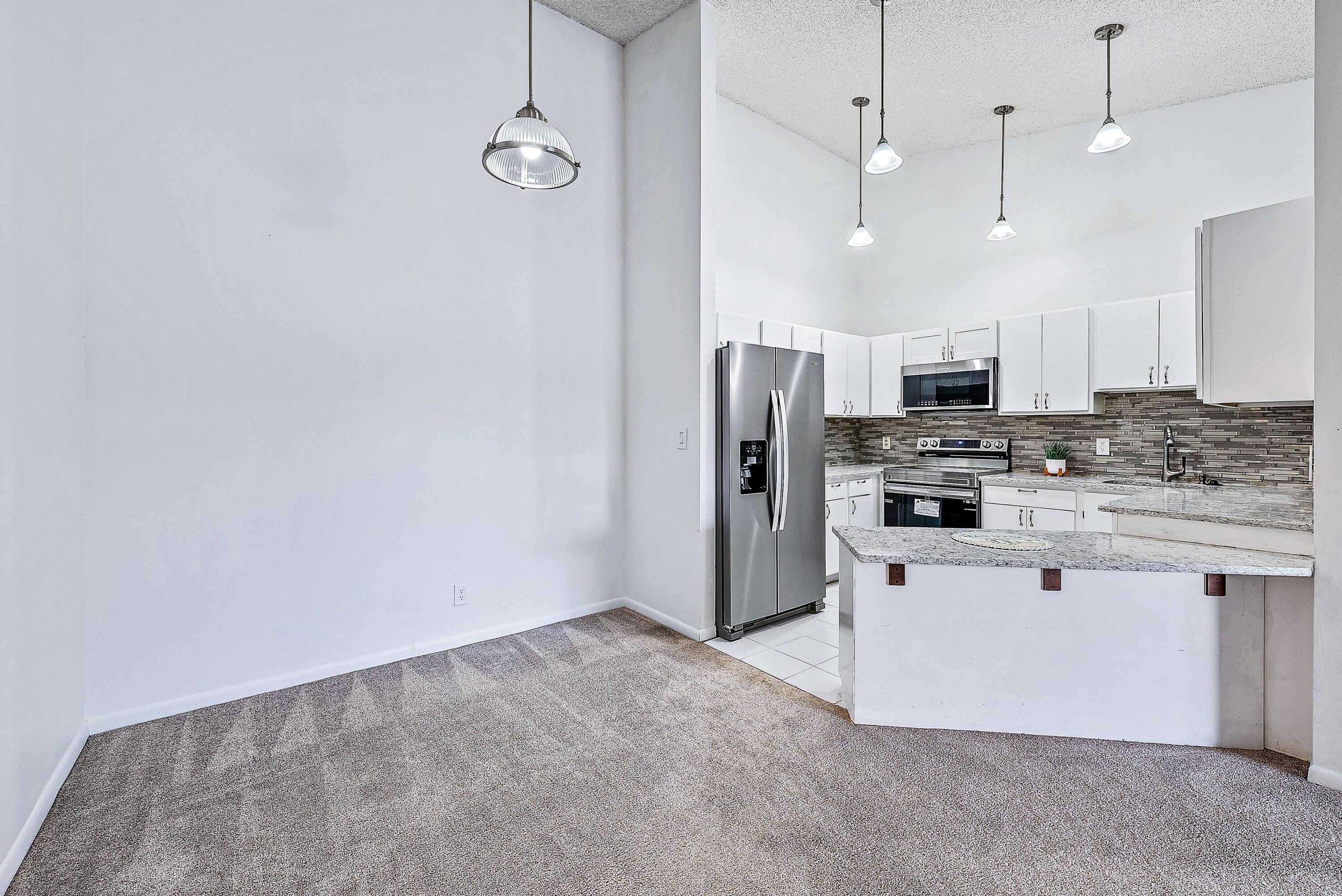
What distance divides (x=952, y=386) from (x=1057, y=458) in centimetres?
94

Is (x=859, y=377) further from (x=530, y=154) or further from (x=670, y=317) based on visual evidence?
(x=530, y=154)

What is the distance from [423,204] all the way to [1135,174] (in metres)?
4.96

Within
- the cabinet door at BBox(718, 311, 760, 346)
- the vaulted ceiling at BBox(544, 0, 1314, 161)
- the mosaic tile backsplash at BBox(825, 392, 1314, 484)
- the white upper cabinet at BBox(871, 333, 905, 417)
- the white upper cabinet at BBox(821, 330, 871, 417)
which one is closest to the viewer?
the vaulted ceiling at BBox(544, 0, 1314, 161)

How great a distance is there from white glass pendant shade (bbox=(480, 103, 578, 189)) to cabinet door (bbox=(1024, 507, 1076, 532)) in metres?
3.75

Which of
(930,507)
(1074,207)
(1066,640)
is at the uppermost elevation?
(1074,207)

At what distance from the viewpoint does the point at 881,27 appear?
3693mm

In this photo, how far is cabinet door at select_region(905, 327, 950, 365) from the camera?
5047 mm

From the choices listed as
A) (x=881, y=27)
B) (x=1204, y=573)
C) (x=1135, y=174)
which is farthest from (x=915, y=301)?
(x=1204, y=573)

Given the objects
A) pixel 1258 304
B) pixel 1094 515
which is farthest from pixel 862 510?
pixel 1258 304

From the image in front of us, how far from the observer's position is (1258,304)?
2523 millimetres

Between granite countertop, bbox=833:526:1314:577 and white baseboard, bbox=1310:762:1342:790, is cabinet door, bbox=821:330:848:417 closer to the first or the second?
granite countertop, bbox=833:526:1314:577

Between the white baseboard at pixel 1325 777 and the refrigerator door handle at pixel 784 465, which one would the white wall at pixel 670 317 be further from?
the white baseboard at pixel 1325 777

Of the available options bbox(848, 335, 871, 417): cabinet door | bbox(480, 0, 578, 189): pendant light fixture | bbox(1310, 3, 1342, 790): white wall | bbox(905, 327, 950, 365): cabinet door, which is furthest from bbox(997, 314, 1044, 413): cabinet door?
bbox(480, 0, 578, 189): pendant light fixture

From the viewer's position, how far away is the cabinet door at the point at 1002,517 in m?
4.36
